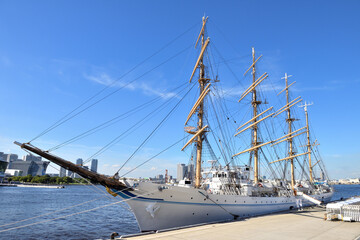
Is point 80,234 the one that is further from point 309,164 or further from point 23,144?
point 309,164

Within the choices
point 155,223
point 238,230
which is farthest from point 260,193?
point 155,223

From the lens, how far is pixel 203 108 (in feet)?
88.7

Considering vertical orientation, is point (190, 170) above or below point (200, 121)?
below

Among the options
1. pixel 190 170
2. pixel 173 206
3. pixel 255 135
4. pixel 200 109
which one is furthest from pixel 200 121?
pixel 255 135

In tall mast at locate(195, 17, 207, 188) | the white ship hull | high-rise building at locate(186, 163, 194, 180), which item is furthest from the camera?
high-rise building at locate(186, 163, 194, 180)

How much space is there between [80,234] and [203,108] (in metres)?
18.5

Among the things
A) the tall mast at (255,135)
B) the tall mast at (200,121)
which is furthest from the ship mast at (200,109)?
the tall mast at (255,135)

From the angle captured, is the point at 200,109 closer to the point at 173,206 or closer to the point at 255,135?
the point at 173,206

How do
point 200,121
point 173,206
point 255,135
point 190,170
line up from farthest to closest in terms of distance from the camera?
point 255,135, point 190,170, point 200,121, point 173,206

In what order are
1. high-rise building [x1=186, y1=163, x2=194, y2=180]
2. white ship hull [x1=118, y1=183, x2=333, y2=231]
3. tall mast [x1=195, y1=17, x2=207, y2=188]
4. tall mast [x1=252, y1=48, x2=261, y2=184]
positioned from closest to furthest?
white ship hull [x1=118, y1=183, x2=333, y2=231]
tall mast [x1=195, y1=17, x2=207, y2=188]
high-rise building [x1=186, y1=163, x2=194, y2=180]
tall mast [x1=252, y1=48, x2=261, y2=184]

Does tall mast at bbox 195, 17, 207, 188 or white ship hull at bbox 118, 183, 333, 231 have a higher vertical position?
tall mast at bbox 195, 17, 207, 188

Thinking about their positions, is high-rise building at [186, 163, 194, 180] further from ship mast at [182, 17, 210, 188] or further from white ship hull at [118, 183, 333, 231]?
white ship hull at [118, 183, 333, 231]

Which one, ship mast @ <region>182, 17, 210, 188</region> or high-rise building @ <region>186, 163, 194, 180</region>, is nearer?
ship mast @ <region>182, 17, 210, 188</region>

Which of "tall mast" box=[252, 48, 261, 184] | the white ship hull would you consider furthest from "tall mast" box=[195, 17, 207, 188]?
"tall mast" box=[252, 48, 261, 184]
